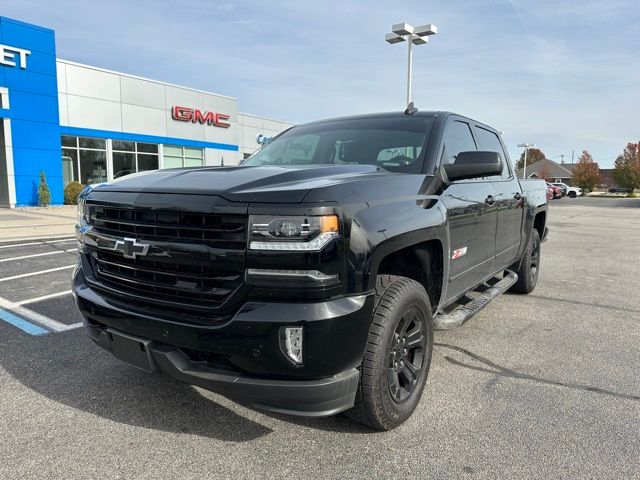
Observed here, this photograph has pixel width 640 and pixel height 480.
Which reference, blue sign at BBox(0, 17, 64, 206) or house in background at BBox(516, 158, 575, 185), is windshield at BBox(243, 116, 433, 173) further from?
house in background at BBox(516, 158, 575, 185)

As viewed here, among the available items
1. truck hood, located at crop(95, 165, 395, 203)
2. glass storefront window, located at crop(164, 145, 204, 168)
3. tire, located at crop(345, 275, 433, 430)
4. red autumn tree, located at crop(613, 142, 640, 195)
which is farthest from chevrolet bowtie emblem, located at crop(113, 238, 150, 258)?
red autumn tree, located at crop(613, 142, 640, 195)

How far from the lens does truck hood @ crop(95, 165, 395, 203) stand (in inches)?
89.0

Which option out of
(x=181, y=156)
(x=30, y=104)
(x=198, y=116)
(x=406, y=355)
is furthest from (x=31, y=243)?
(x=198, y=116)

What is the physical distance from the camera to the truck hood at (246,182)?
2260mm

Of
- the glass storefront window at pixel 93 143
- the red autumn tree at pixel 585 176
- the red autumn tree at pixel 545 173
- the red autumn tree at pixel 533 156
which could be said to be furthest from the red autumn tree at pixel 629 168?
the glass storefront window at pixel 93 143

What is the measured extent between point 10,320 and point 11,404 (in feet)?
6.35

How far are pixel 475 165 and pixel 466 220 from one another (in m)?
0.53

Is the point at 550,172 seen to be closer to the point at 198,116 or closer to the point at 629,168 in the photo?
the point at 629,168

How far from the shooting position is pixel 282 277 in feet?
7.13

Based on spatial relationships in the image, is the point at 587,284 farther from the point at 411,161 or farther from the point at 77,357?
the point at 77,357

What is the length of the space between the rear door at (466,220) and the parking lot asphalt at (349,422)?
684 mm

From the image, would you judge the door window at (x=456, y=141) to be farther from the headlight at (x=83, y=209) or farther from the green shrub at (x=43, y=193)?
the green shrub at (x=43, y=193)

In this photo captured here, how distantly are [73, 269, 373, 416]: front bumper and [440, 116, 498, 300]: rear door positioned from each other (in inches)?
50.0

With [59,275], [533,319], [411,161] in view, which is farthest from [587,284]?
[59,275]
